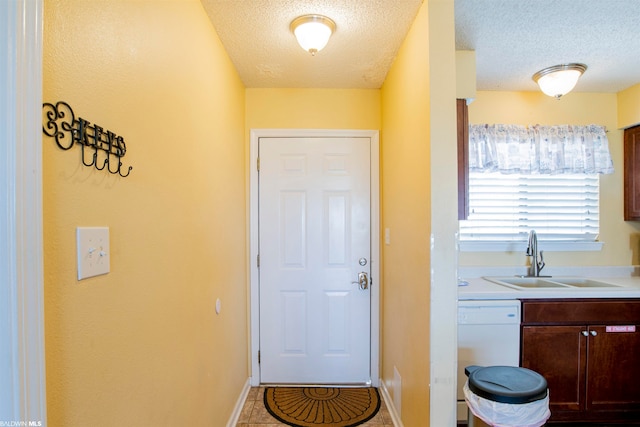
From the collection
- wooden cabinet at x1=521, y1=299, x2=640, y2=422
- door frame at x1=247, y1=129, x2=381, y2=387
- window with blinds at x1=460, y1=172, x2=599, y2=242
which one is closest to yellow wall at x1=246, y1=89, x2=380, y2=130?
door frame at x1=247, y1=129, x2=381, y2=387

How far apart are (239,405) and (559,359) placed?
6.99 feet

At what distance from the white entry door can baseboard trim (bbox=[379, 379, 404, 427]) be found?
155mm

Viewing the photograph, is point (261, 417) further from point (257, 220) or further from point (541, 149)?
point (541, 149)

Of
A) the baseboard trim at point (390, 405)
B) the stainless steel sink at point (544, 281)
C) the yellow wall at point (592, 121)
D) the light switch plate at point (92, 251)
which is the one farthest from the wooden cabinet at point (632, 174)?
the light switch plate at point (92, 251)

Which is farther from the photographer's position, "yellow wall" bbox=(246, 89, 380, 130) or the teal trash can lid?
"yellow wall" bbox=(246, 89, 380, 130)

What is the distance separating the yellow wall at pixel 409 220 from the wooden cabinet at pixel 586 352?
0.79m

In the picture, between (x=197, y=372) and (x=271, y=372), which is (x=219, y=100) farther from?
(x=271, y=372)

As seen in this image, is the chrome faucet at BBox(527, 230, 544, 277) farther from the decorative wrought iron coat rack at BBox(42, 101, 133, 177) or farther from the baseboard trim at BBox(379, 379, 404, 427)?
the decorative wrought iron coat rack at BBox(42, 101, 133, 177)

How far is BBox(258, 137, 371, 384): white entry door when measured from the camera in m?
2.46

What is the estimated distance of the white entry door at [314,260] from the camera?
246cm

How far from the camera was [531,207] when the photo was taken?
2.52 metres

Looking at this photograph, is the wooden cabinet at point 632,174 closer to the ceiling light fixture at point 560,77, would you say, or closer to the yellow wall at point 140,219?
the ceiling light fixture at point 560,77

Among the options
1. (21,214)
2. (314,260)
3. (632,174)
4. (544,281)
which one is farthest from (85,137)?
(632,174)

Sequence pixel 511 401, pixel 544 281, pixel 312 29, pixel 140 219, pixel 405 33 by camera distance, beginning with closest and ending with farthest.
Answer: pixel 140 219 < pixel 511 401 < pixel 312 29 < pixel 405 33 < pixel 544 281
